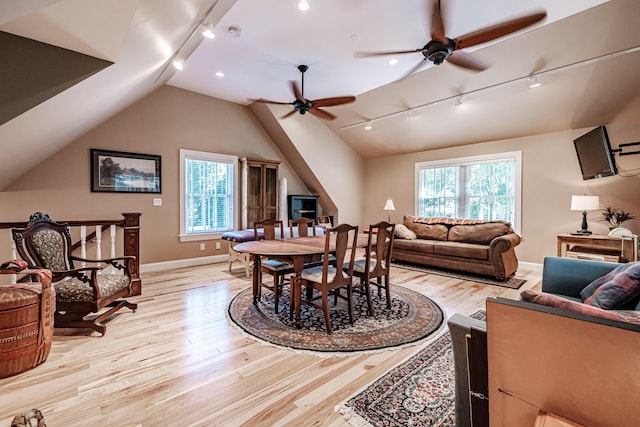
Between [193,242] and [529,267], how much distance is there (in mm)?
6106

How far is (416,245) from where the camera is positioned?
17.3 feet

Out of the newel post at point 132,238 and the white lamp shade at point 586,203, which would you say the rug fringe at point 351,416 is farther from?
the white lamp shade at point 586,203

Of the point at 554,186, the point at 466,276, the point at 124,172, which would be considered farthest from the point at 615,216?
the point at 124,172

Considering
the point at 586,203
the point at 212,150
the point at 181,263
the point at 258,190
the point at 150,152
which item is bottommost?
the point at 181,263

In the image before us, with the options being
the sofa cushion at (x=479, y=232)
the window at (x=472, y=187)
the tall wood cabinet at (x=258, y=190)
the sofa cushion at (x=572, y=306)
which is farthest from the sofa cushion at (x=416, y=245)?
the sofa cushion at (x=572, y=306)

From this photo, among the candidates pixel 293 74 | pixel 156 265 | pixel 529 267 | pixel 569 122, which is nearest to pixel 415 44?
pixel 293 74

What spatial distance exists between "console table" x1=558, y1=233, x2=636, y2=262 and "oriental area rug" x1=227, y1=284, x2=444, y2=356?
2.59 meters

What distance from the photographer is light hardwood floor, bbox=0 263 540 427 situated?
1.58 metres

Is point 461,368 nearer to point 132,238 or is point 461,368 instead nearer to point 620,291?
point 620,291

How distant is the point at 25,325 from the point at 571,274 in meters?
4.08

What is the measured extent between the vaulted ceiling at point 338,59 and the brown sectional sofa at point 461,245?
6.21 ft

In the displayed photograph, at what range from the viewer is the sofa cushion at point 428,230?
212 inches

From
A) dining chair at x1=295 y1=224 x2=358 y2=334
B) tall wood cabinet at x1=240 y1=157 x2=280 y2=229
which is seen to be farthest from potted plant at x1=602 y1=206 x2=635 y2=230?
tall wood cabinet at x1=240 y1=157 x2=280 y2=229

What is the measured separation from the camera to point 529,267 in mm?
5137
